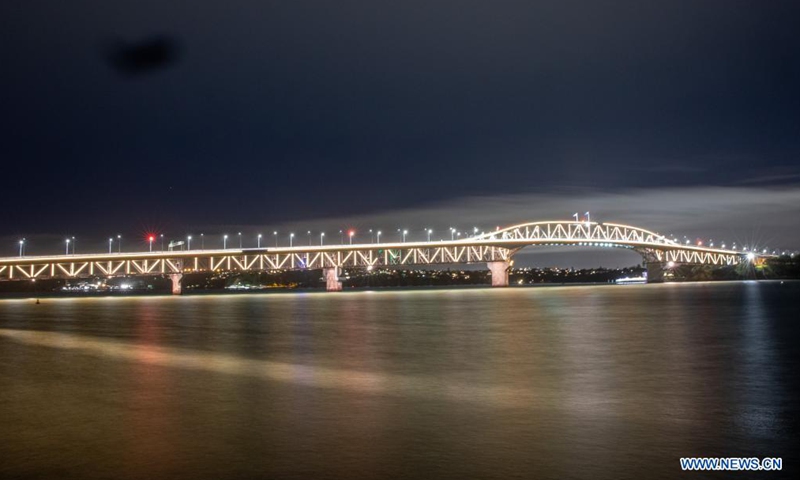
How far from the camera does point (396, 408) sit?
35.6ft

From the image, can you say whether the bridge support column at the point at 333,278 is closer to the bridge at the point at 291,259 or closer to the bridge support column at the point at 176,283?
the bridge at the point at 291,259

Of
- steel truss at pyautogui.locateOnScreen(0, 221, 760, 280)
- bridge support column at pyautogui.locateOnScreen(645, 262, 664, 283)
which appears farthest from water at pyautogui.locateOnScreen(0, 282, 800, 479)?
bridge support column at pyautogui.locateOnScreen(645, 262, 664, 283)

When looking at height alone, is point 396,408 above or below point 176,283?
below

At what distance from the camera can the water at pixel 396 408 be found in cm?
773

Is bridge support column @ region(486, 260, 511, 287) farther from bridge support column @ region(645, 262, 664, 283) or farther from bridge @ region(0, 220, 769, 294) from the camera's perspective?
bridge support column @ region(645, 262, 664, 283)

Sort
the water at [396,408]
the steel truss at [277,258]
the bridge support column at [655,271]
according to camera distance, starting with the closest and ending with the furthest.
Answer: the water at [396,408] → the steel truss at [277,258] → the bridge support column at [655,271]

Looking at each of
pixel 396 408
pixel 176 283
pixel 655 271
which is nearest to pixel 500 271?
pixel 655 271

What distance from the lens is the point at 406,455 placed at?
7.94 meters

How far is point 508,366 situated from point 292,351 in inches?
283

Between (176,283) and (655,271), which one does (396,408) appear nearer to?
(176,283)

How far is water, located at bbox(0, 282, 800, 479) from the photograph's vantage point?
773 centimetres

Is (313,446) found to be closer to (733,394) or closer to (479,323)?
(733,394)

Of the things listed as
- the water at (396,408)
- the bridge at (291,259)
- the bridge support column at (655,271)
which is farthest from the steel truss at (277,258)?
the water at (396,408)

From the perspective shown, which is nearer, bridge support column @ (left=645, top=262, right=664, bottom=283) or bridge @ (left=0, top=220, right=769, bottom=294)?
bridge @ (left=0, top=220, right=769, bottom=294)
